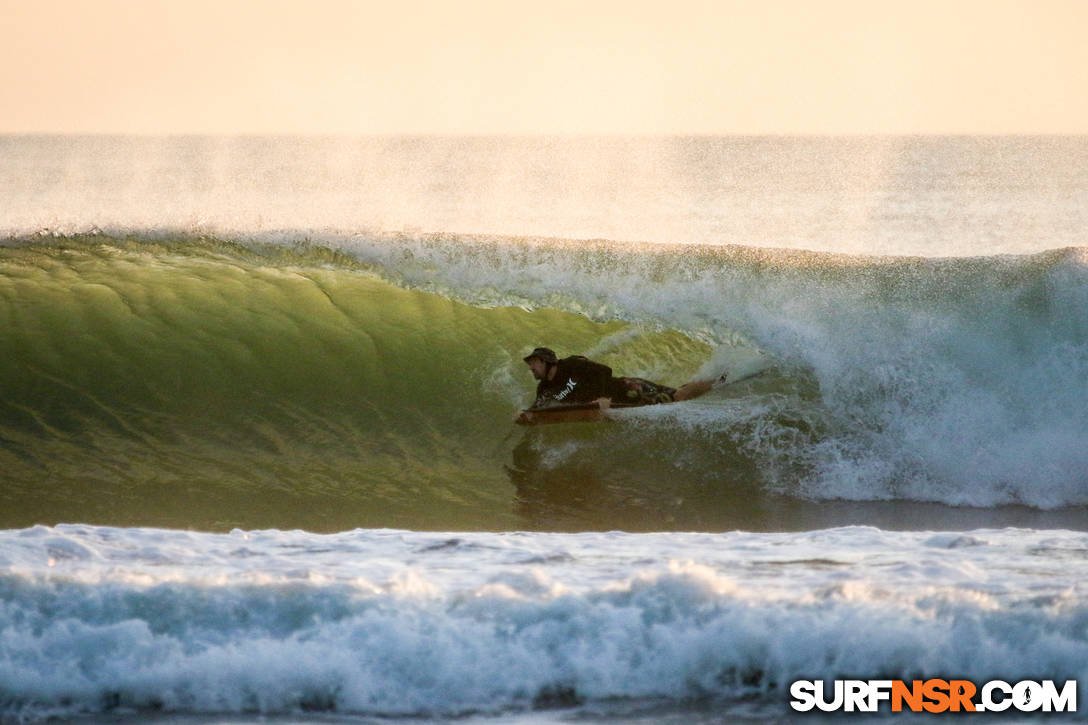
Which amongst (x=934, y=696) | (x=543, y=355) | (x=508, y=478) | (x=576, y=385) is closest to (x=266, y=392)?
(x=508, y=478)

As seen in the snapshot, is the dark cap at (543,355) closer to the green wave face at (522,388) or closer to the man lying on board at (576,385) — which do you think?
the man lying on board at (576,385)

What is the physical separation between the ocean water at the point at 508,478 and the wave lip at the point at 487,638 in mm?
13

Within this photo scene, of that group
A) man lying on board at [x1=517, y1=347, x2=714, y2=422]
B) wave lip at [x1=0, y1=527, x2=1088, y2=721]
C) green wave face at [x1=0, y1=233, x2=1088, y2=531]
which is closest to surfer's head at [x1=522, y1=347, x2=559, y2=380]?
man lying on board at [x1=517, y1=347, x2=714, y2=422]

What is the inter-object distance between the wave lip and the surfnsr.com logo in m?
0.05

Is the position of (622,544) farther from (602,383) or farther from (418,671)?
(602,383)

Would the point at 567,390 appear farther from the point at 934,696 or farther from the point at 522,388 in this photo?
the point at 934,696

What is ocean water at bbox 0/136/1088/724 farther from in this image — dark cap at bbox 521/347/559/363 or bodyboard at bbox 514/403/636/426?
dark cap at bbox 521/347/559/363

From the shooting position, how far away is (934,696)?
177 inches

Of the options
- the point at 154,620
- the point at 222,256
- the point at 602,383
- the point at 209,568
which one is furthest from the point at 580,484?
the point at 222,256

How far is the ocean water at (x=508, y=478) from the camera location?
4613 mm

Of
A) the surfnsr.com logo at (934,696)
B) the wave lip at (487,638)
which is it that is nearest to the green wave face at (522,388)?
the wave lip at (487,638)

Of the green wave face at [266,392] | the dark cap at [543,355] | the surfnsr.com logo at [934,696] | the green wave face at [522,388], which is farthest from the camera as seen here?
the dark cap at [543,355]

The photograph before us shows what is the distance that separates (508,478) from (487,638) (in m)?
3.65

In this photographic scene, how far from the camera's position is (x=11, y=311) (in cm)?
1009
